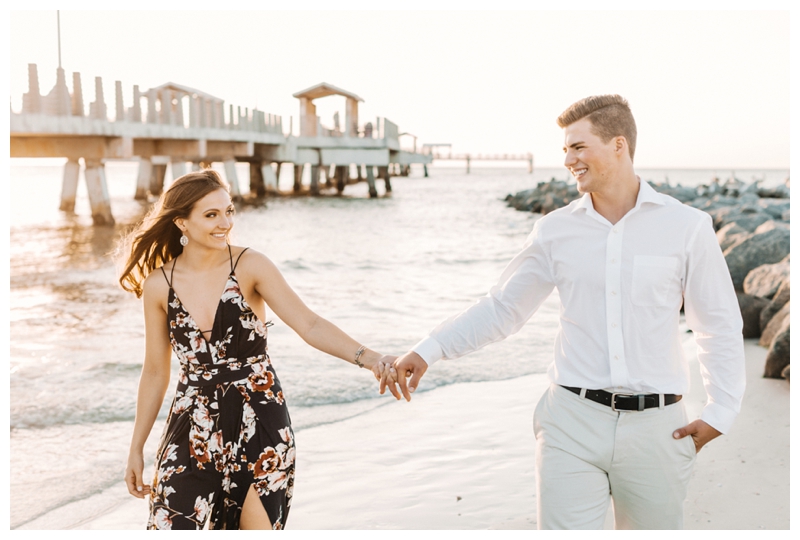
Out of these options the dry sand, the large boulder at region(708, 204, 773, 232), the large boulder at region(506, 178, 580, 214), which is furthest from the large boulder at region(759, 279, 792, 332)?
the large boulder at region(506, 178, 580, 214)

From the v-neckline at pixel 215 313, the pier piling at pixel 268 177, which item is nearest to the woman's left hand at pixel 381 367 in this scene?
the v-neckline at pixel 215 313

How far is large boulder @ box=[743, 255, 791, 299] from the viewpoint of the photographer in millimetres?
7828

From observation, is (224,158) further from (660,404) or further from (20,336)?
(660,404)

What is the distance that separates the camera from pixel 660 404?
2.50 meters

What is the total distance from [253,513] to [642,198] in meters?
1.76

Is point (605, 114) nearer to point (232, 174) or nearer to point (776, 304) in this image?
point (776, 304)

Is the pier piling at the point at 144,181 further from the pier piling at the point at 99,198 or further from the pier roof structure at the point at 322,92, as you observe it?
the pier piling at the point at 99,198

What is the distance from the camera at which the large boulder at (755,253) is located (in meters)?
9.70

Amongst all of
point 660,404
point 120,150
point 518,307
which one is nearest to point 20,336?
point 518,307

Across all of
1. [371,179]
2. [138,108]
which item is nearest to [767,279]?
[138,108]

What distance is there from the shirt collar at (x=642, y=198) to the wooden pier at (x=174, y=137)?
270 cm

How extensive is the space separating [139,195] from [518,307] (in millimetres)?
38257

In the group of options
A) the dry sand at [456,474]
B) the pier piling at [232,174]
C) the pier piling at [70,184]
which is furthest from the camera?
the pier piling at [232,174]

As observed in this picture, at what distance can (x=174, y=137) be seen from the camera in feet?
80.3
